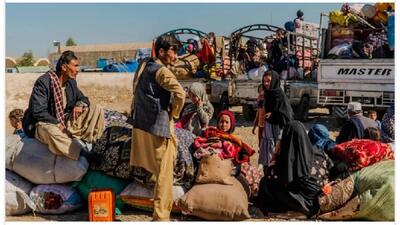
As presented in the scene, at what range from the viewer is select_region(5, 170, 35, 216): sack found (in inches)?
203

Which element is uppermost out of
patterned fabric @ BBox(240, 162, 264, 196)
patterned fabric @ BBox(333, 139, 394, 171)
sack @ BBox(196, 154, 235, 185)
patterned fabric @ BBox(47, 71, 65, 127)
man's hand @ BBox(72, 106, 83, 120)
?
patterned fabric @ BBox(47, 71, 65, 127)

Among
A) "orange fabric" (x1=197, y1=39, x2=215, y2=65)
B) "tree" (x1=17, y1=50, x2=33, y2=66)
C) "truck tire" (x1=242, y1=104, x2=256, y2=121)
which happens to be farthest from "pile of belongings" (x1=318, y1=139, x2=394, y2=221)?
"tree" (x1=17, y1=50, x2=33, y2=66)

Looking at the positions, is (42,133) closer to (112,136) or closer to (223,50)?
(112,136)

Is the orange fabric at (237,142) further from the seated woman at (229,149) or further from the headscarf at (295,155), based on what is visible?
the headscarf at (295,155)

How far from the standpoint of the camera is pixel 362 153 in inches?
201

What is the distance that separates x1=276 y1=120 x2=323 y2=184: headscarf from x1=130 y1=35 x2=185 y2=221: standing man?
96 centimetres

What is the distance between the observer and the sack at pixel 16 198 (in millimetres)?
5152

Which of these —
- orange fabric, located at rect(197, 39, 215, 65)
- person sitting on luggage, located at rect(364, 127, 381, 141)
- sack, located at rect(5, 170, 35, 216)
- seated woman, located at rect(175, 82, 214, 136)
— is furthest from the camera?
orange fabric, located at rect(197, 39, 215, 65)

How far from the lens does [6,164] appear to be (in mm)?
5273

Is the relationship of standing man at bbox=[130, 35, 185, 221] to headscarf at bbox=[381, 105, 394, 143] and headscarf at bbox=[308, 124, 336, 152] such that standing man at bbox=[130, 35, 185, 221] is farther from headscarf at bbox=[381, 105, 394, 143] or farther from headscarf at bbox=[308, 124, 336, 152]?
headscarf at bbox=[381, 105, 394, 143]

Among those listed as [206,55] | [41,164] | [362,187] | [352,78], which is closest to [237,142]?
[362,187]

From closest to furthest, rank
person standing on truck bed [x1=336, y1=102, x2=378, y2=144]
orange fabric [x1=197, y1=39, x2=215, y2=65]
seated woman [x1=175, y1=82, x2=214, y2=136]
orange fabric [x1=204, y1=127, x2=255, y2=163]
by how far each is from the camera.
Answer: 1. orange fabric [x1=204, y1=127, x2=255, y2=163]
2. person standing on truck bed [x1=336, y1=102, x2=378, y2=144]
3. seated woman [x1=175, y1=82, x2=214, y2=136]
4. orange fabric [x1=197, y1=39, x2=215, y2=65]

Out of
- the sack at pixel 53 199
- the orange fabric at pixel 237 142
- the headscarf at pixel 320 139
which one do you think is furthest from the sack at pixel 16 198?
the headscarf at pixel 320 139

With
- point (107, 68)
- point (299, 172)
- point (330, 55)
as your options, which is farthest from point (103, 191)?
point (107, 68)
